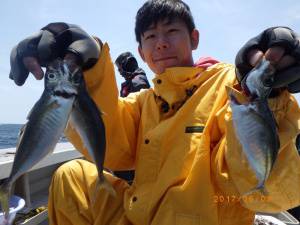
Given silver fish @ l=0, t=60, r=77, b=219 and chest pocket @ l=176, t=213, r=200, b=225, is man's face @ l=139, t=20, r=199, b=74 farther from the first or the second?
chest pocket @ l=176, t=213, r=200, b=225

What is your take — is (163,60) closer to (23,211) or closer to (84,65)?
(84,65)

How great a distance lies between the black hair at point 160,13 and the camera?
262cm

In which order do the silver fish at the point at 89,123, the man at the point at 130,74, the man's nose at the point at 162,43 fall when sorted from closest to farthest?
the silver fish at the point at 89,123 → the man's nose at the point at 162,43 → the man at the point at 130,74

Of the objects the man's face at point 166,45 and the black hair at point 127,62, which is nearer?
the man's face at point 166,45

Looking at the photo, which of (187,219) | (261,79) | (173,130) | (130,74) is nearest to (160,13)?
(173,130)

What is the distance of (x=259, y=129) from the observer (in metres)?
1.70

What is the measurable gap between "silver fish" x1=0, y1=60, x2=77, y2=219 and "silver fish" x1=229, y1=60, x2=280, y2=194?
88 cm

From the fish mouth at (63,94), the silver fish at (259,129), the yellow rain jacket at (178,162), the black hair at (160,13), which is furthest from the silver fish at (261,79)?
the black hair at (160,13)

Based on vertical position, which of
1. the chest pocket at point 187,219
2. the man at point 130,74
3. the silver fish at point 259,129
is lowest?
the chest pocket at point 187,219

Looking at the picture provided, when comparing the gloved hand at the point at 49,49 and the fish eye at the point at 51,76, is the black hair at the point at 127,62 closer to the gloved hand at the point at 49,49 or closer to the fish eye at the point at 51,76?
the gloved hand at the point at 49,49

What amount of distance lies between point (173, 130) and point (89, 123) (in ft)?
2.14

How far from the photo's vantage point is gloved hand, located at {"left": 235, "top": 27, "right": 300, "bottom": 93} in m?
1.73

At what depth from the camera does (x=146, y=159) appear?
2295 millimetres

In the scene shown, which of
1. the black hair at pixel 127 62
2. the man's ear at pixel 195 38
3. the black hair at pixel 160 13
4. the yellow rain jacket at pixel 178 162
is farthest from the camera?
the black hair at pixel 127 62
